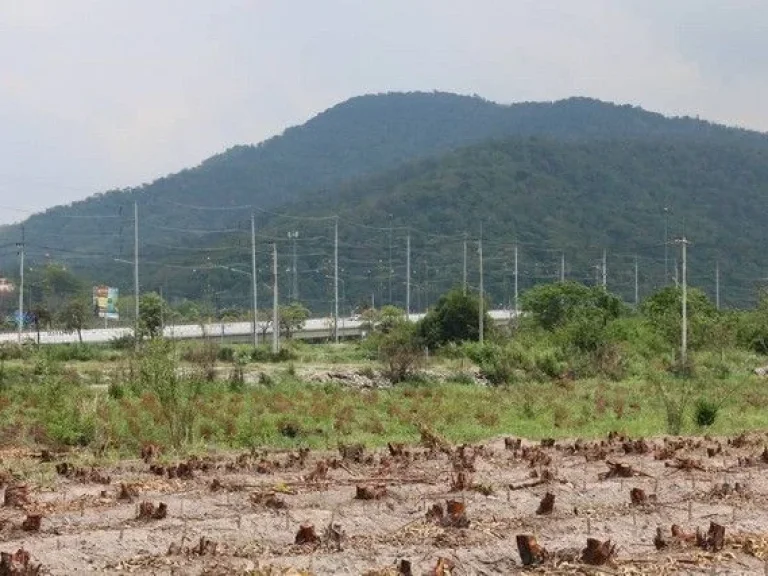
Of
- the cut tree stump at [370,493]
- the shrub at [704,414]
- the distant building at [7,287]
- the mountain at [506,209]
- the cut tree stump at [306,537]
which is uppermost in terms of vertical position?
the mountain at [506,209]

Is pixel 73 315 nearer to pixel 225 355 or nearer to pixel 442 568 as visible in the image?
pixel 225 355

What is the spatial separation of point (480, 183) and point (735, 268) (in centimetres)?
2633

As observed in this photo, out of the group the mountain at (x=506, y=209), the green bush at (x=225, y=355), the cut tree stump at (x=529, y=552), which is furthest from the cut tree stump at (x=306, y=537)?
the mountain at (x=506, y=209)

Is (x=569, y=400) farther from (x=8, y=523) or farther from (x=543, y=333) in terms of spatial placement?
(x=543, y=333)

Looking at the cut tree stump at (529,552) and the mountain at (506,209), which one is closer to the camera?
the cut tree stump at (529,552)

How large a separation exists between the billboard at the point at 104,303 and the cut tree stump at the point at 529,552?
7669cm

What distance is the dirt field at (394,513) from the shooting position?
24.7 ft

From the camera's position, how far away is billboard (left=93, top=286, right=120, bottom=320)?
81.4m

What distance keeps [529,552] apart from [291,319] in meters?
68.9

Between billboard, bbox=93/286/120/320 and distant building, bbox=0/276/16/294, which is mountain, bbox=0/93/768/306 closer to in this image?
distant building, bbox=0/276/16/294

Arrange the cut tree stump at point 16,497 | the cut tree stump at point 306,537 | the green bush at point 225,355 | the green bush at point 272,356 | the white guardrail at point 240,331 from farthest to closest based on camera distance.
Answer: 1. the white guardrail at point 240,331
2. the green bush at point 272,356
3. the green bush at point 225,355
4. the cut tree stump at point 16,497
5. the cut tree stump at point 306,537

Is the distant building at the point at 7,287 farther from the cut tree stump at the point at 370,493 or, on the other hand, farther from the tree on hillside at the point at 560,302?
the cut tree stump at the point at 370,493

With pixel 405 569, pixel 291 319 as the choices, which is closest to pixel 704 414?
pixel 405 569

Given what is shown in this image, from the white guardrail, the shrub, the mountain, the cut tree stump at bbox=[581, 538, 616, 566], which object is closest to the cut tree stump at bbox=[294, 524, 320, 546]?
the cut tree stump at bbox=[581, 538, 616, 566]
